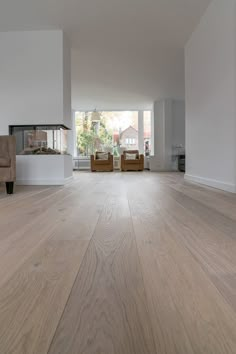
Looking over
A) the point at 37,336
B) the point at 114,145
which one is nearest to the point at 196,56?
the point at 37,336

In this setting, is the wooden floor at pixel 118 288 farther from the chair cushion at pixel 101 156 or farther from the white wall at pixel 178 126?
the white wall at pixel 178 126

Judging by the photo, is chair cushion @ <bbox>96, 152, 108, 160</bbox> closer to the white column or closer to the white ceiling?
the white column

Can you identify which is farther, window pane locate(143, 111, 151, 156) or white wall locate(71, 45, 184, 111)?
window pane locate(143, 111, 151, 156)

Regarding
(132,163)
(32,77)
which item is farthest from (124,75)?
(132,163)

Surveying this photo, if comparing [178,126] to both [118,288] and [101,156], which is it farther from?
[118,288]

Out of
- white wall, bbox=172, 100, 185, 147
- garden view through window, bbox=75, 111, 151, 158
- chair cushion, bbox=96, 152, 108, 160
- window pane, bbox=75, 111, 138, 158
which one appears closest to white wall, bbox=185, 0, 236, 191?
white wall, bbox=172, 100, 185, 147

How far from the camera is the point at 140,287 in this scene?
2.57 ft

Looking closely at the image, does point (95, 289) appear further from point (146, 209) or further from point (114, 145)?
point (114, 145)

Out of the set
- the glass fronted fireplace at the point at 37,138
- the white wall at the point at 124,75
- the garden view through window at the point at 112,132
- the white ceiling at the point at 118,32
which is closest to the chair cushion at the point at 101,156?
the garden view through window at the point at 112,132

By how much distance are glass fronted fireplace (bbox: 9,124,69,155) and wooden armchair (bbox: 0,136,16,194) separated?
1.43m

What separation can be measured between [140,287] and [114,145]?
11709mm

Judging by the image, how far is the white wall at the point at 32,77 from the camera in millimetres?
4820

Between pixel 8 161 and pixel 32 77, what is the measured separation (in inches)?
80.5

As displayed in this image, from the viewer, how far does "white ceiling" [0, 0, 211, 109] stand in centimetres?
410
